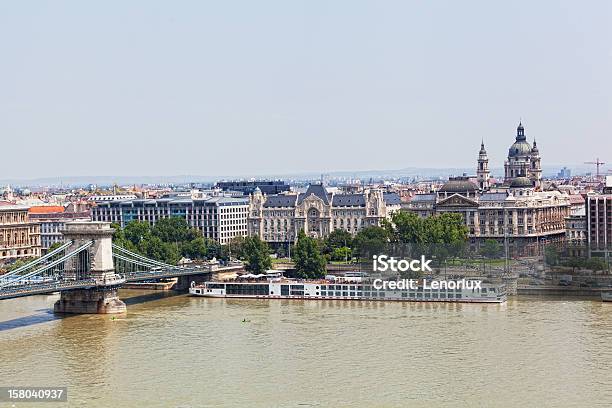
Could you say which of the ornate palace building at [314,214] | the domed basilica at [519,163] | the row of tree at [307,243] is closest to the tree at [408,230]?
the row of tree at [307,243]

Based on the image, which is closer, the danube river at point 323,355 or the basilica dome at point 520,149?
the danube river at point 323,355

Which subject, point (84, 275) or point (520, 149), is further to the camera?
point (520, 149)

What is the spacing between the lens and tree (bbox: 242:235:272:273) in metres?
49.1

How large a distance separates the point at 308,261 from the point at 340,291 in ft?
19.2

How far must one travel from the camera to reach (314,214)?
6469cm

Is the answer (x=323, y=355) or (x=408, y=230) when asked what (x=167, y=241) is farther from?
(x=323, y=355)

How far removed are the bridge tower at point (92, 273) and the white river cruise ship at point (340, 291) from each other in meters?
4.78

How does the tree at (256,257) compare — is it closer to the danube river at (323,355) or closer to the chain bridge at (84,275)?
the chain bridge at (84,275)

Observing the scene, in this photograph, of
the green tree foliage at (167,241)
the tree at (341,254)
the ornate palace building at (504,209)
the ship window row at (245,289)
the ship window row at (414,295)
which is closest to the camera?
the ship window row at (414,295)

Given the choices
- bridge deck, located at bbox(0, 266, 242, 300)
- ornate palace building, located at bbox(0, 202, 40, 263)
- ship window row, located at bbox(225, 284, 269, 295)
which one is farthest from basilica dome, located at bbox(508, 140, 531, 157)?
ship window row, located at bbox(225, 284, 269, 295)

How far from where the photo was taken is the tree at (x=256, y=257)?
49.1 metres

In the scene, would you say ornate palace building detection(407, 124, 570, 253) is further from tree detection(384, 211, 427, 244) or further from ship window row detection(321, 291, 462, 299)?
ship window row detection(321, 291, 462, 299)

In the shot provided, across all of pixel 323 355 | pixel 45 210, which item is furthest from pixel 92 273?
pixel 45 210

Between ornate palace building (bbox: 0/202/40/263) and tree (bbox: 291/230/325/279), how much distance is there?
1599cm
